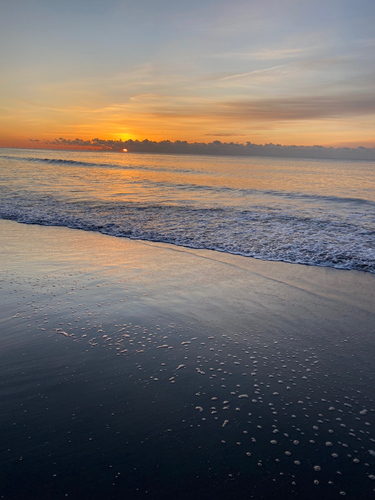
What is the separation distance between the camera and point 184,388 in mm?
3215

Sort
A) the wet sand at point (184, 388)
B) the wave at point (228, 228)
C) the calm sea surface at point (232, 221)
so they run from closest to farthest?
the wet sand at point (184, 388), the wave at point (228, 228), the calm sea surface at point (232, 221)

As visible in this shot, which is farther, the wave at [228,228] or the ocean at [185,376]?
the wave at [228,228]

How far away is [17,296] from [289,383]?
4.02m

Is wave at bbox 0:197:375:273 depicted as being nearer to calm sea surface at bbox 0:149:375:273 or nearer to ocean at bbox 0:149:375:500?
calm sea surface at bbox 0:149:375:273

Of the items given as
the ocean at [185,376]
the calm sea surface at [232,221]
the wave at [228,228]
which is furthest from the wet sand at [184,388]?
the calm sea surface at [232,221]

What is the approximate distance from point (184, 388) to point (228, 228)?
849cm

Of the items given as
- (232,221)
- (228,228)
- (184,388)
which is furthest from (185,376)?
(232,221)

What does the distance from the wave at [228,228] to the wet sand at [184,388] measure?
2285mm

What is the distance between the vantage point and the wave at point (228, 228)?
8.36m

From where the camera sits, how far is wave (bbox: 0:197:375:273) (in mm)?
8359

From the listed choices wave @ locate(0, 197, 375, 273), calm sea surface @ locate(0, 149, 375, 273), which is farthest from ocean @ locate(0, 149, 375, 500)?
calm sea surface @ locate(0, 149, 375, 273)

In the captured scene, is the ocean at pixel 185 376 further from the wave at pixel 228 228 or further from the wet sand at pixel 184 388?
the wave at pixel 228 228

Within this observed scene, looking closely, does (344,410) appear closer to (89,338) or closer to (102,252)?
(89,338)

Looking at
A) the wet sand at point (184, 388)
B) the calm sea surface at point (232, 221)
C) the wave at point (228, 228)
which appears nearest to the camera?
the wet sand at point (184, 388)
